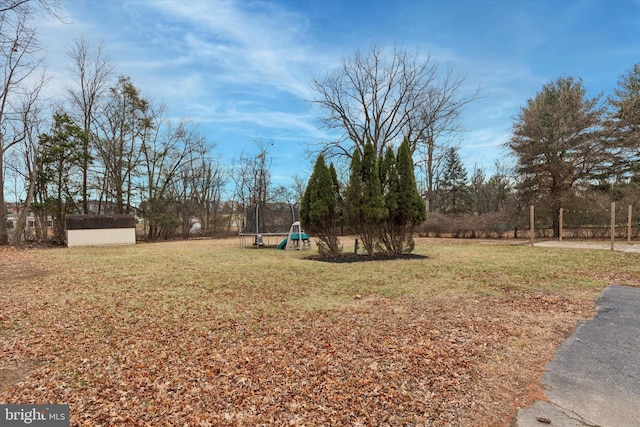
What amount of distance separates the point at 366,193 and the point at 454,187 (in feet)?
75.5

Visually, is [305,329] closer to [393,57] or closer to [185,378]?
[185,378]

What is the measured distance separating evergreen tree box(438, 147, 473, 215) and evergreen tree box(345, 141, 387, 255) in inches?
870

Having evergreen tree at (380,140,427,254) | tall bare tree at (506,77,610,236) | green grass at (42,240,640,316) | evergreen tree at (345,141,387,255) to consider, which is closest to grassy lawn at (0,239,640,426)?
green grass at (42,240,640,316)

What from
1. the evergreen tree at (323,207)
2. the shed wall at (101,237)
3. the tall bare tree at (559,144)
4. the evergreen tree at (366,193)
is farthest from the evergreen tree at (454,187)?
the shed wall at (101,237)

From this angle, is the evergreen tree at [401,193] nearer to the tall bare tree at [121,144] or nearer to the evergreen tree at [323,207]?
the evergreen tree at [323,207]

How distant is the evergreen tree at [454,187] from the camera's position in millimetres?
28906

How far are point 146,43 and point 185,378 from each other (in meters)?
8.93

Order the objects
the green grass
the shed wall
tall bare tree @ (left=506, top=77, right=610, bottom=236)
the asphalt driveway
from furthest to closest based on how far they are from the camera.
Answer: the shed wall, tall bare tree @ (left=506, top=77, right=610, bottom=236), the green grass, the asphalt driveway

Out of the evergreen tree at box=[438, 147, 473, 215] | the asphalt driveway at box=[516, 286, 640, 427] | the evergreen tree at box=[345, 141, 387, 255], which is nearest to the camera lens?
the asphalt driveway at box=[516, 286, 640, 427]

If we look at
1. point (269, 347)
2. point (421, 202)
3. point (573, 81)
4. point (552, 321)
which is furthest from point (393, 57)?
point (269, 347)

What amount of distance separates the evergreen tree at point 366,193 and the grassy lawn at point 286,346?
295 centimetres

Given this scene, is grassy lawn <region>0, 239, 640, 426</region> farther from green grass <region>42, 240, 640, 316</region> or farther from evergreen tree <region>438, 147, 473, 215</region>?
evergreen tree <region>438, 147, 473, 215</region>

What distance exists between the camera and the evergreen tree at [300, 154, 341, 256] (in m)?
8.92

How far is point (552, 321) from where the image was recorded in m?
3.66
